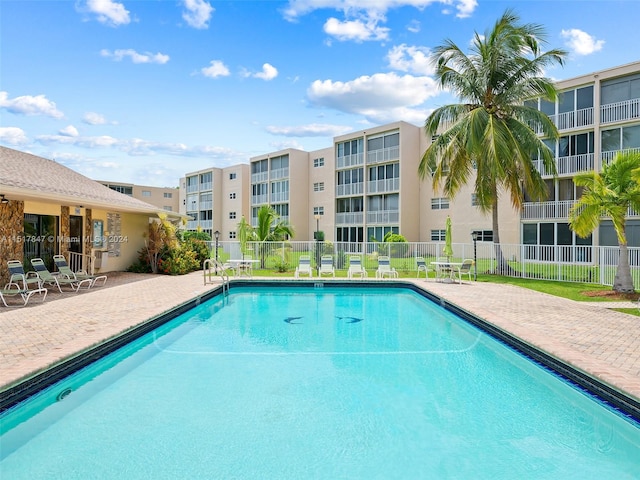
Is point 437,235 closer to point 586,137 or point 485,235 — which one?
point 485,235

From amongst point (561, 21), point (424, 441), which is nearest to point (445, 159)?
point (561, 21)

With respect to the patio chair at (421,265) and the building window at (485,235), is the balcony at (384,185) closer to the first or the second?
the building window at (485,235)

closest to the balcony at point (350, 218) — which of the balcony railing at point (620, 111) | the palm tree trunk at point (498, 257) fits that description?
the palm tree trunk at point (498, 257)

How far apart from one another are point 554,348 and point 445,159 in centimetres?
1370

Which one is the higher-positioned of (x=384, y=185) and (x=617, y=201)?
(x=384, y=185)

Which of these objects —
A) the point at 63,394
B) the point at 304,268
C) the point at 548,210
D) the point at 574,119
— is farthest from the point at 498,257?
the point at 63,394

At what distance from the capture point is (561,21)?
17.0 m

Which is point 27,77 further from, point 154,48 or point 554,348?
point 554,348

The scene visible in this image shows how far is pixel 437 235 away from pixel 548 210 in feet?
26.5

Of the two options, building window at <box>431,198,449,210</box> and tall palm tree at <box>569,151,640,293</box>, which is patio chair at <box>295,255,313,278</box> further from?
building window at <box>431,198,449,210</box>

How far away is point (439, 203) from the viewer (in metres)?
30.3

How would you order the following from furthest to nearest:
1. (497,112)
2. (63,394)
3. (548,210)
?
(548,210)
(497,112)
(63,394)

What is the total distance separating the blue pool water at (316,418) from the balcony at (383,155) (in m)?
24.2

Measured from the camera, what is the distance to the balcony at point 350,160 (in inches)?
1326
